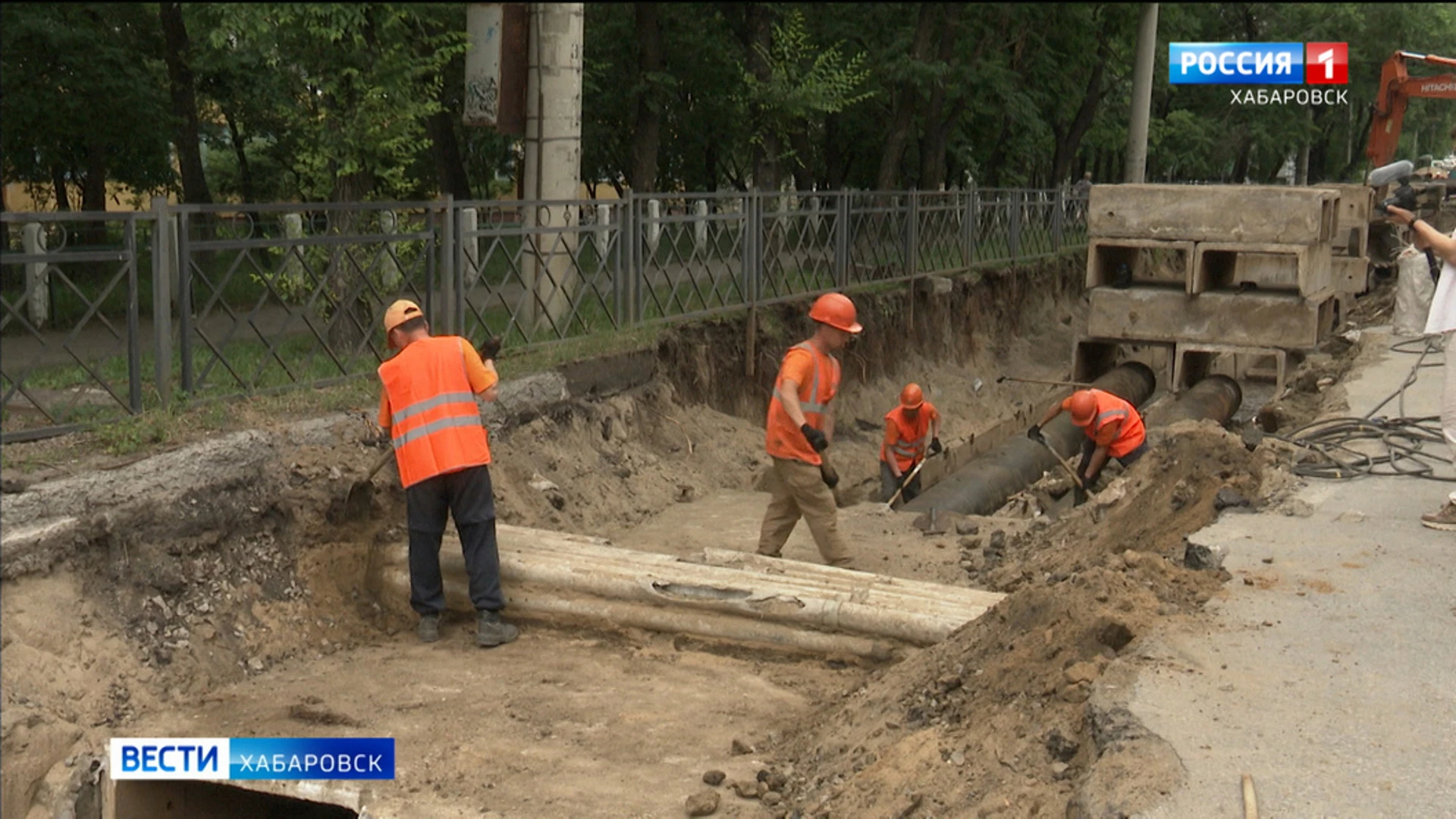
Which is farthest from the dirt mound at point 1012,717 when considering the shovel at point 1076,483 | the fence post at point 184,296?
the fence post at point 184,296

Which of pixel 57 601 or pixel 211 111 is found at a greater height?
pixel 211 111

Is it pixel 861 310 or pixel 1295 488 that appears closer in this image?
pixel 1295 488

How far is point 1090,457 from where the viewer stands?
36.0 ft

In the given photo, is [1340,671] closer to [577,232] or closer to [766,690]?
[766,690]

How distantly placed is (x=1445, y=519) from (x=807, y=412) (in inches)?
129

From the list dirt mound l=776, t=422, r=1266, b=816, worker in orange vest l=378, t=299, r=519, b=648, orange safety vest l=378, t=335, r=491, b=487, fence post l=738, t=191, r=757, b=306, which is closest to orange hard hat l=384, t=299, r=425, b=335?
worker in orange vest l=378, t=299, r=519, b=648

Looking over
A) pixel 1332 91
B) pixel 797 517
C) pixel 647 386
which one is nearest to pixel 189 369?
pixel 797 517

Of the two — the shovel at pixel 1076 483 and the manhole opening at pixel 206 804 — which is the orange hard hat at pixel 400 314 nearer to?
the manhole opening at pixel 206 804

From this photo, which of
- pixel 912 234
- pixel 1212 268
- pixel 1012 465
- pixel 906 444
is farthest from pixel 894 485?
pixel 912 234

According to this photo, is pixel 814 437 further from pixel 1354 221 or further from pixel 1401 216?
pixel 1354 221

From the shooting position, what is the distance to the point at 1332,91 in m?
34.4

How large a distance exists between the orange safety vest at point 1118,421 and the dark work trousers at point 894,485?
1628 mm

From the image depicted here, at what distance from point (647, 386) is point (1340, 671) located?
713 centimetres

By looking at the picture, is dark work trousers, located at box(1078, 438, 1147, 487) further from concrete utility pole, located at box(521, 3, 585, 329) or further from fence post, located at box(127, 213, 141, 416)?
fence post, located at box(127, 213, 141, 416)
